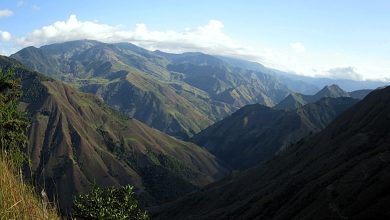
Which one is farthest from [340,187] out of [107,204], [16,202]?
[16,202]

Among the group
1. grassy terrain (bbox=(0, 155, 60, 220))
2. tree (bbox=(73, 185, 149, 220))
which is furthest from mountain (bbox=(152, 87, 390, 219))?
grassy terrain (bbox=(0, 155, 60, 220))

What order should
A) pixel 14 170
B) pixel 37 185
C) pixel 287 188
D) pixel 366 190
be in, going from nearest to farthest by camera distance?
Result: pixel 14 170
pixel 37 185
pixel 366 190
pixel 287 188

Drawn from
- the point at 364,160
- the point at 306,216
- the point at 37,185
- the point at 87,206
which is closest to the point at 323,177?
the point at 364,160

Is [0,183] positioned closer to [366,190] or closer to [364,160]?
[366,190]

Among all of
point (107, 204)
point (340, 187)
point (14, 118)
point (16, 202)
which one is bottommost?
point (340, 187)

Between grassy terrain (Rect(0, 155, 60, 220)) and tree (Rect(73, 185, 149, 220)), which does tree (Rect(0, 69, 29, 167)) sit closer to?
tree (Rect(73, 185, 149, 220))

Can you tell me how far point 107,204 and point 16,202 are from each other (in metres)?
37.2

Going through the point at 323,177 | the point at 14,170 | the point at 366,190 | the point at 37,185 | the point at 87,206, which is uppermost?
the point at 14,170

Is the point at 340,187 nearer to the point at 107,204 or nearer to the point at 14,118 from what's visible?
the point at 107,204

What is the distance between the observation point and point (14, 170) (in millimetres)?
9891

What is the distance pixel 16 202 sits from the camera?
26.7 ft

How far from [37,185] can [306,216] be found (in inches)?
4400

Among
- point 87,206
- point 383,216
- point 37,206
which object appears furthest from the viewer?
point 383,216

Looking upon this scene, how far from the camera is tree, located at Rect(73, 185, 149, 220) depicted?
1650 inches
